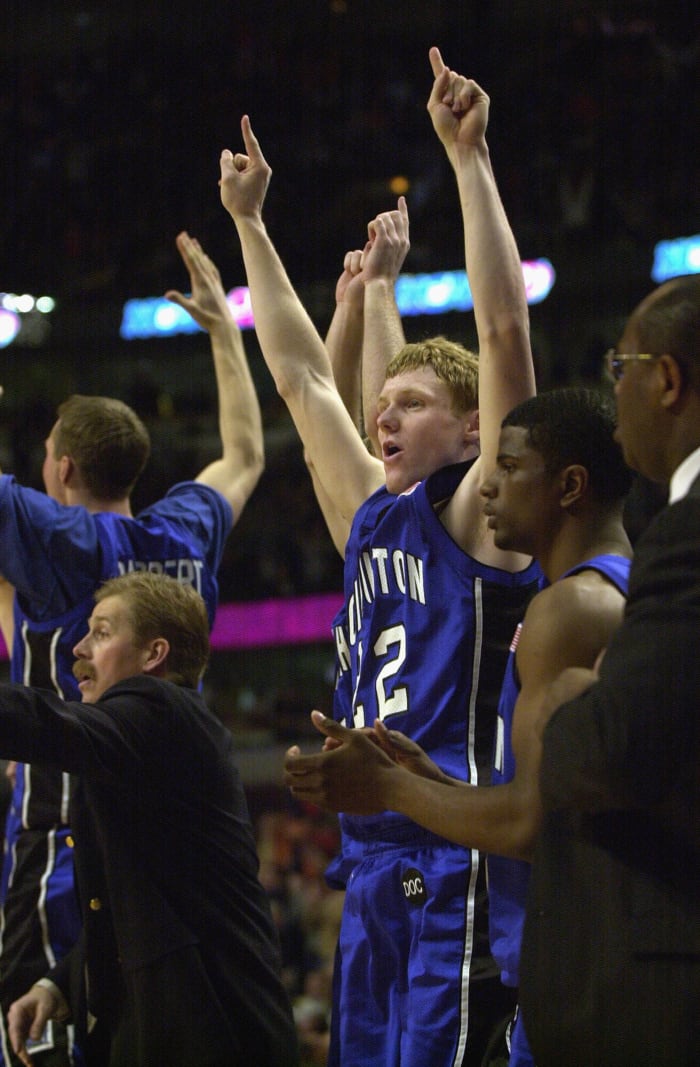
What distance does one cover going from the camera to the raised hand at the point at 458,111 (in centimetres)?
332

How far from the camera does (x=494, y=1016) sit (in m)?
3.10

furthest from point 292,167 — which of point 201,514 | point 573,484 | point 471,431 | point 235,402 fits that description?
point 573,484

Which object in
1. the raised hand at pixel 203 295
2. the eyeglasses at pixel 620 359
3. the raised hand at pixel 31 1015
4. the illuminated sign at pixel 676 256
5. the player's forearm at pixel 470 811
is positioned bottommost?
the raised hand at pixel 31 1015

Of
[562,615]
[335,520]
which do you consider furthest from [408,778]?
[335,520]

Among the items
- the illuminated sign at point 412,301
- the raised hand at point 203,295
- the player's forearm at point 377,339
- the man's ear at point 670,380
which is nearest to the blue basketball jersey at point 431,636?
the player's forearm at point 377,339

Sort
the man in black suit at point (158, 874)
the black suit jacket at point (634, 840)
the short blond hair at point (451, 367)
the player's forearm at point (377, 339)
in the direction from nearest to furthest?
the black suit jacket at point (634, 840) → the man in black suit at point (158, 874) → the short blond hair at point (451, 367) → the player's forearm at point (377, 339)

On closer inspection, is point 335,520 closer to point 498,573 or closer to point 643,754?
point 498,573

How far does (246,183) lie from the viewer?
4.02 m

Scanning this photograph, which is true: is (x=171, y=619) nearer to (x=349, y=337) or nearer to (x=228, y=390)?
(x=349, y=337)

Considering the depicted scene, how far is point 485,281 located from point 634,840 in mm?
1495

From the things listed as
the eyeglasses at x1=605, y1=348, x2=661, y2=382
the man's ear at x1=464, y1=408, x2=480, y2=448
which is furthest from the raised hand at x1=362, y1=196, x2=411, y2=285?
the eyeglasses at x1=605, y1=348, x2=661, y2=382

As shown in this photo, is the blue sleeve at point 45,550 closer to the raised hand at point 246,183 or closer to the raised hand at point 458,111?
the raised hand at point 246,183

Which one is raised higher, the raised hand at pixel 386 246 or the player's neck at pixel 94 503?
the raised hand at pixel 386 246

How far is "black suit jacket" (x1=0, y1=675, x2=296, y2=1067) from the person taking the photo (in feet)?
11.1
